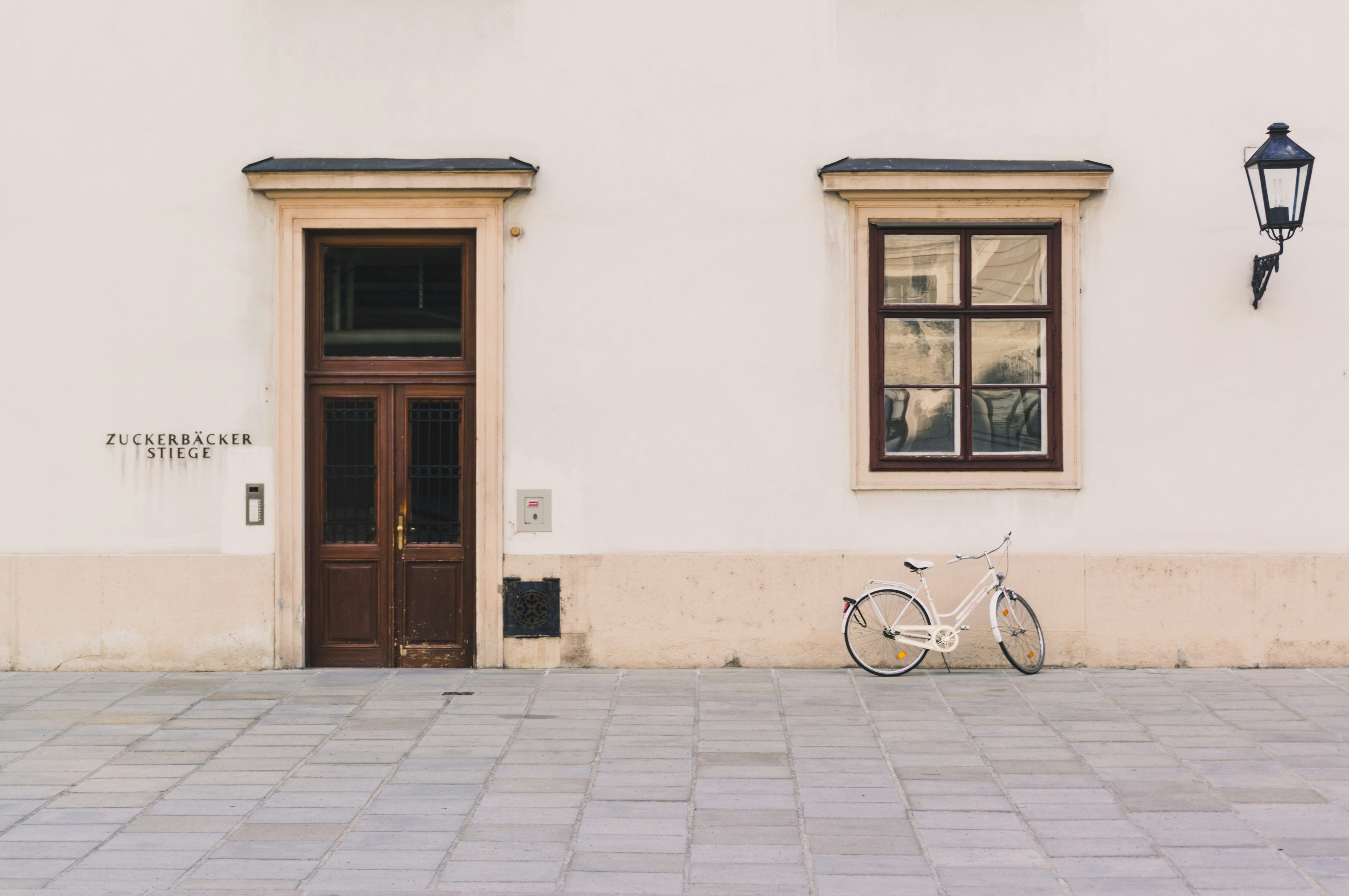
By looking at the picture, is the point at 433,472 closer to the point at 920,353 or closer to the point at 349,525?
the point at 349,525

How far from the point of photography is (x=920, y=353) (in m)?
8.73

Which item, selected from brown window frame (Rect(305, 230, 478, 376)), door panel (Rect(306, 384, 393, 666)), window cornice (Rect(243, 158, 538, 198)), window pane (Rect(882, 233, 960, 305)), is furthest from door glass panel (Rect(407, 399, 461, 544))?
window pane (Rect(882, 233, 960, 305))

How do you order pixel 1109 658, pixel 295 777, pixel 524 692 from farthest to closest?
1. pixel 1109 658
2. pixel 524 692
3. pixel 295 777

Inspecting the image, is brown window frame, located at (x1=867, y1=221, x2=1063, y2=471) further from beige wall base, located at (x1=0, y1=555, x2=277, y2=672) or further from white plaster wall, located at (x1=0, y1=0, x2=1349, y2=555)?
beige wall base, located at (x1=0, y1=555, x2=277, y2=672)

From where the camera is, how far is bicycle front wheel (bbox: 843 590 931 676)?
830 cm

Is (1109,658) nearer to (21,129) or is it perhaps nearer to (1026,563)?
(1026,563)

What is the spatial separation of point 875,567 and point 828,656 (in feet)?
2.37

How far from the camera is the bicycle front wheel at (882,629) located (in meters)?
8.30

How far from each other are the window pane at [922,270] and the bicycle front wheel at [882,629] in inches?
85.1

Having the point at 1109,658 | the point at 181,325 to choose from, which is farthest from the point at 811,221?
the point at 181,325

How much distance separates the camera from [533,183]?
8.55 meters

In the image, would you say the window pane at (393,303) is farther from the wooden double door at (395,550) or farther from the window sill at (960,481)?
the window sill at (960,481)

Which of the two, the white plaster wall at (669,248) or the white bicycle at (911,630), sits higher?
the white plaster wall at (669,248)

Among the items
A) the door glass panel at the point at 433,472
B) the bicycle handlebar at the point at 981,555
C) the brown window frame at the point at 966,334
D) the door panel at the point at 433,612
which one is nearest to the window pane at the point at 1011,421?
the brown window frame at the point at 966,334
